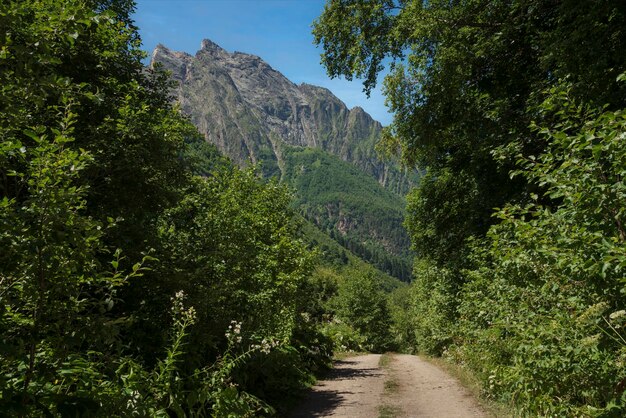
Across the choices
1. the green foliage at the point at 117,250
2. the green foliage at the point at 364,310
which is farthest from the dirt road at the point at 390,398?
the green foliage at the point at 364,310

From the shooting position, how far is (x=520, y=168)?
1248 centimetres

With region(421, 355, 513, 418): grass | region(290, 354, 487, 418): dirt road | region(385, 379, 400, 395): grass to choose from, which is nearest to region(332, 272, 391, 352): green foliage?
region(421, 355, 513, 418): grass

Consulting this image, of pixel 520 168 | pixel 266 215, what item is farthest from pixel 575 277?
pixel 266 215

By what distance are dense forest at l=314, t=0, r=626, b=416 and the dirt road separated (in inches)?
42.0

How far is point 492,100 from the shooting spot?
12.5 m

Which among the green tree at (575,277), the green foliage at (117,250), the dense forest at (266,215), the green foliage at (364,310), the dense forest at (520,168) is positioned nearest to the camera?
the green foliage at (117,250)

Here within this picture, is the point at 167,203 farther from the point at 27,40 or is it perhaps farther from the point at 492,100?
the point at 492,100

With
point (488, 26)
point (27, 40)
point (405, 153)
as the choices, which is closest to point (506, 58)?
point (488, 26)

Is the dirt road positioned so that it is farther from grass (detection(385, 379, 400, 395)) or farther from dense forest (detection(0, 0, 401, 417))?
dense forest (detection(0, 0, 401, 417))

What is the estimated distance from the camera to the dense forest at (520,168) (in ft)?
14.7

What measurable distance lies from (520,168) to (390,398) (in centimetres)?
779

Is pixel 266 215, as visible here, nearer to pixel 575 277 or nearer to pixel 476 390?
pixel 476 390

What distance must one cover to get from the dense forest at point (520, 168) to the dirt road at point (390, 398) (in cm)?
107

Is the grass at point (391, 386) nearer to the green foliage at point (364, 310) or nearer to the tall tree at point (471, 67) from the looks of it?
the tall tree at point (471, 67)
